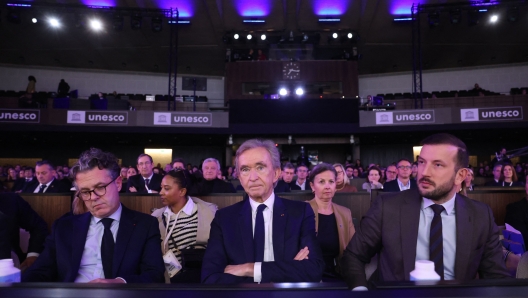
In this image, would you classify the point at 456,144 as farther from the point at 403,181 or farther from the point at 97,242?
the point at 403,181

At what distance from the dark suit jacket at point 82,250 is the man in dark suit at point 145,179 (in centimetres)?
358

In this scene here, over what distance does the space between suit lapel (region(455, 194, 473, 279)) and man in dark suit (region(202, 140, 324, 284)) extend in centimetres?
69

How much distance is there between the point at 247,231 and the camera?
1.81 m

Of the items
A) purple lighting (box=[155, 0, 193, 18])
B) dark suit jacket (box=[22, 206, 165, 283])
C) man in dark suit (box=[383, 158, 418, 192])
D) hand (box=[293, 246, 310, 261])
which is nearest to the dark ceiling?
purple lighting (box=[155, 0, 193, 18])

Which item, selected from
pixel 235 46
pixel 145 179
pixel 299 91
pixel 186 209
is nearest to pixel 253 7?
pixel 235 46

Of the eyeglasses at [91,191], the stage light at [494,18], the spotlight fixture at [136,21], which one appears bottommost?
the eyeglasses at [91,191]

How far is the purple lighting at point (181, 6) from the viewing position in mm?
12773

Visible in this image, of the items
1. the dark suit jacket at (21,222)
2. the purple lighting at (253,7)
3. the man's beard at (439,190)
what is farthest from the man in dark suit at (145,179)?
the purple lighting at (253,7)

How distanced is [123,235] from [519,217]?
12.9ft

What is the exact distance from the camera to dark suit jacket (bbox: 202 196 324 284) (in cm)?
172

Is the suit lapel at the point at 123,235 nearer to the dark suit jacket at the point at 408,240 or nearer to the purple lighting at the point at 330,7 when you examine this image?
the dark suit jacket at the point at 408,240

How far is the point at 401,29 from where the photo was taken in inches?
571

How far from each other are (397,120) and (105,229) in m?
11.6

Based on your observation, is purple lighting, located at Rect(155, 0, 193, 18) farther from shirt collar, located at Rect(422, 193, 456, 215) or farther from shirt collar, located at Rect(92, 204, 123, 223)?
shirt collar, located at Rect(422, 193, 456, 215)
